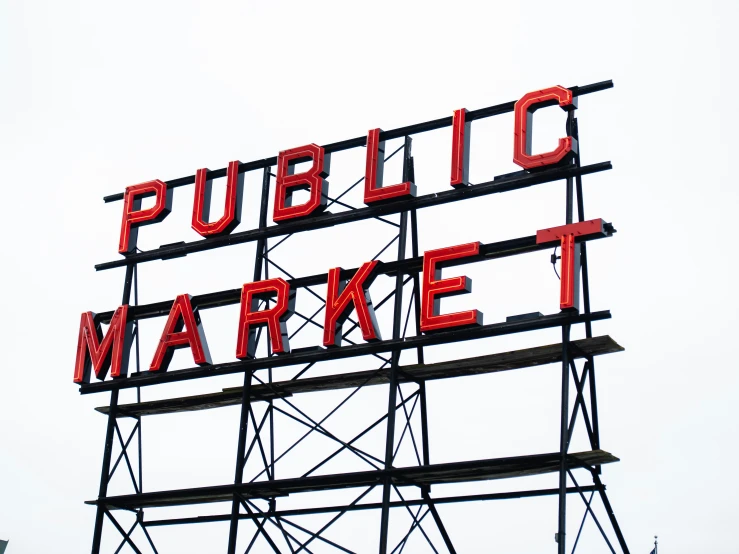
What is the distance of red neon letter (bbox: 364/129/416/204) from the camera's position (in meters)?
30.3

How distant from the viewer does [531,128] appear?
28938 millimetres

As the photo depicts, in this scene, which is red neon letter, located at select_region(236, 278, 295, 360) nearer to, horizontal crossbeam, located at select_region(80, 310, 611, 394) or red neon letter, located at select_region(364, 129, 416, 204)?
horizontal crossbeam, located at select_region(80, 310, 611, 394)

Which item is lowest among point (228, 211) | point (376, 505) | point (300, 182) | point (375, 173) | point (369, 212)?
point (376, 505)

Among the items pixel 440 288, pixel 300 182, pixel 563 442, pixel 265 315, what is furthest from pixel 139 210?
pixel 563 442

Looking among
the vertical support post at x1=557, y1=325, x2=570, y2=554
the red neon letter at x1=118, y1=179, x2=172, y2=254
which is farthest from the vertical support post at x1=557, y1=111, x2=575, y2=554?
the red neon letter at x1=118, y1=179, x2=172, y2=254

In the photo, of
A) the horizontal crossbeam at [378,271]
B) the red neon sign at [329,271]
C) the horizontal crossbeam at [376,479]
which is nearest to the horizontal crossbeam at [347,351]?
the red neon sign at [329,271]

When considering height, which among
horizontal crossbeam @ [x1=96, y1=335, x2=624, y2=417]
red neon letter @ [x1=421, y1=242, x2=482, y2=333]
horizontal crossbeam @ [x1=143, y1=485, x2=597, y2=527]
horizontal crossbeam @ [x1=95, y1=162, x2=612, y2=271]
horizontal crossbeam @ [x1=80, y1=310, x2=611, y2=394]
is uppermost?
horizontal crossbeam @ [x1=95, y1=162, x2=612, y2=271]

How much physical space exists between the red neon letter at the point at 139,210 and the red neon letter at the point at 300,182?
2851mm

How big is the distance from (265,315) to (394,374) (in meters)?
3.23

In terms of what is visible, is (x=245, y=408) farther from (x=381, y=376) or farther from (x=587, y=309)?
(x=587, y=309)

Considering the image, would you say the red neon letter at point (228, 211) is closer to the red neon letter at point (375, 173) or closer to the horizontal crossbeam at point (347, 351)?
the horizontal crossbeam at point (347, 351)

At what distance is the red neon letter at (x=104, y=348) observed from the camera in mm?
32219

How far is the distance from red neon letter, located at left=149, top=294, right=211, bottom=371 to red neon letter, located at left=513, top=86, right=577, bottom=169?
738 centimetres

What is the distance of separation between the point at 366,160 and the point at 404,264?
2.57 meters
